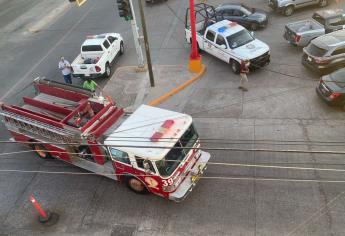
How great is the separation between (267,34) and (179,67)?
6216mm

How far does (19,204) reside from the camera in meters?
14.0

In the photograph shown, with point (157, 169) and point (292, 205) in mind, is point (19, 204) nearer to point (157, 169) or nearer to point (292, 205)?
point (157, 169)

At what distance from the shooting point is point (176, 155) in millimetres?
12367

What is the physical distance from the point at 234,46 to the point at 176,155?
30.6ft

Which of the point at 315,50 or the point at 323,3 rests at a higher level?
the point at 315,50

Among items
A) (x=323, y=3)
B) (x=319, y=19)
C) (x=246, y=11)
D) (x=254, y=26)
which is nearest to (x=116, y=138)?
(x=254, y=26)

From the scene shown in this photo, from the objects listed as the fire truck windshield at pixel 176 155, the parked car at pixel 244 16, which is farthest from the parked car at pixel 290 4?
the fire truck windshield at pixel 176 155

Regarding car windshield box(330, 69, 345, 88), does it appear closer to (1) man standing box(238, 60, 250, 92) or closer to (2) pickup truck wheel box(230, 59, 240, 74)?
(1) man standing box(238, 60, 250, 92)

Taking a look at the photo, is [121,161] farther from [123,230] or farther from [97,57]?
[97,57]

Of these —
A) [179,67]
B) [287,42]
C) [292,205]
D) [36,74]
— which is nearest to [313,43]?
[287,42]

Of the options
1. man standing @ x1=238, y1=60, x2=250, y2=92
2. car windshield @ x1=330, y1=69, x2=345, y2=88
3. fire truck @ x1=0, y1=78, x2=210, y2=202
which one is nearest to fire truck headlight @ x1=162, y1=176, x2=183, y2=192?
fire truck @ x1=0, y1=78, x2=210, y2=202

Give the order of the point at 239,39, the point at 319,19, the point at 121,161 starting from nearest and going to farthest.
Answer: the point at 121,161, the point at 239,39, the point at 319,19

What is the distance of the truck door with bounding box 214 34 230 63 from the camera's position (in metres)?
19.9

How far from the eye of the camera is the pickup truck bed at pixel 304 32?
67.7 ft
